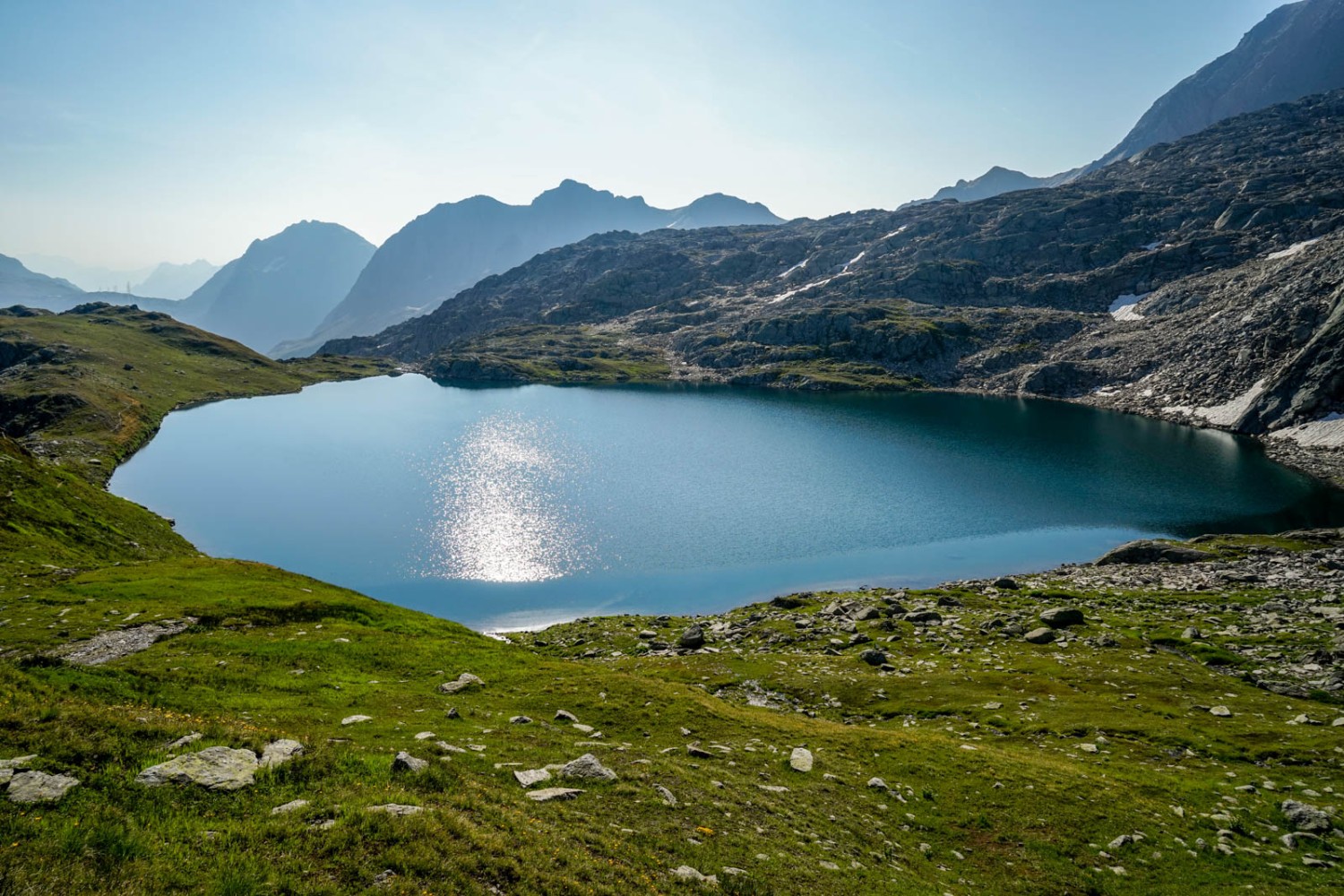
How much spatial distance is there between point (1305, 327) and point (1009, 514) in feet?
409

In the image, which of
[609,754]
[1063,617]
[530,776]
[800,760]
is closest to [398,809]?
[530,776]

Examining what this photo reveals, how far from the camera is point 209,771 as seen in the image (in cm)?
1351

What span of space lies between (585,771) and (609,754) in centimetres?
287

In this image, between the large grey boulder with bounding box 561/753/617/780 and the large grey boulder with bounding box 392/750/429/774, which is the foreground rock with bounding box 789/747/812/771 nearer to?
the large grey boulder with bounding box 561/753/617/780

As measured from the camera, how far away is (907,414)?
602ft

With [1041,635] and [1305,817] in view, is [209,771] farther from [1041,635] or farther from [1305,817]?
[1041,635]

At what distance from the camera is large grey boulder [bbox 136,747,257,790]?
42.1 feet

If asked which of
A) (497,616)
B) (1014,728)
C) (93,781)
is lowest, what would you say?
(497,616)

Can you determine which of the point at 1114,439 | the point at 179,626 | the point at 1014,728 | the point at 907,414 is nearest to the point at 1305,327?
the point at 1114,439

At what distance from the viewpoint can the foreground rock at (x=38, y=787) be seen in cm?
1103

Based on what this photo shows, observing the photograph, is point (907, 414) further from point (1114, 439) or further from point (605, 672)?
point (605, 672)

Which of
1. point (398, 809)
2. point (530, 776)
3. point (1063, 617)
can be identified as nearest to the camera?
point (398, 809)

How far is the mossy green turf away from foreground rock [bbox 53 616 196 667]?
984 mm

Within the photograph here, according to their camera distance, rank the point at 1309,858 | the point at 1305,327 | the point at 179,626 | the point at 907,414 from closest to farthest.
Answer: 1. the point at 1309,858
2. the point at 179,626
3. the point at 1305,327
4. the point at 907,414
